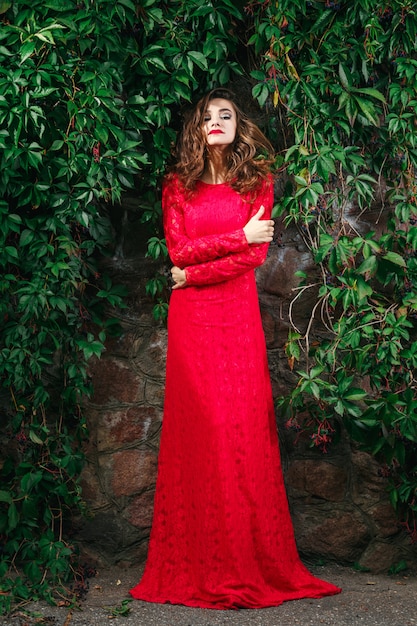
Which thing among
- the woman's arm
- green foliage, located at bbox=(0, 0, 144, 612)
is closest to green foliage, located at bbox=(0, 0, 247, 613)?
green foliage, located at bbox=(0, 0, 144, 612)

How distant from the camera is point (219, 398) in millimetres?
3121

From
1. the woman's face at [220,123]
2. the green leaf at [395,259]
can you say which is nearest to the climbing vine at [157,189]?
the green leaf at [395,259]

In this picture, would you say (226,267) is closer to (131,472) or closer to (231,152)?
(231,152)

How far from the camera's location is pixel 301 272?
329 centimetres

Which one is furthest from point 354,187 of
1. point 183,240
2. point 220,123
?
point 183,240

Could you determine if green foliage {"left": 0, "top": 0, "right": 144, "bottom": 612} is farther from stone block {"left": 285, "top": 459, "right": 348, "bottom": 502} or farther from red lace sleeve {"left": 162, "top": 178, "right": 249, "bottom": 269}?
stone block {"left": 285, "top": 459, "right": 348, "bottom": 502}

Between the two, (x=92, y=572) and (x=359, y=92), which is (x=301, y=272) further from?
(x=92, y=572)

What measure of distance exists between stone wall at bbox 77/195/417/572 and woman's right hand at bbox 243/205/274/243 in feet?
1.14

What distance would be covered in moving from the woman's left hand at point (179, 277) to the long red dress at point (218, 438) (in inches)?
1.1

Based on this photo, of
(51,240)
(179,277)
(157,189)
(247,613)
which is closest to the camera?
(247,613)

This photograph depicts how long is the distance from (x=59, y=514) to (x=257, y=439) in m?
0.81

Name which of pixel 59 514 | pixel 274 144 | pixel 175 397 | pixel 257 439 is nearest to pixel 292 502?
pixel 257 439

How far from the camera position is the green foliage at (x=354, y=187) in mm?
3105

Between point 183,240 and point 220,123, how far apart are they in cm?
45
